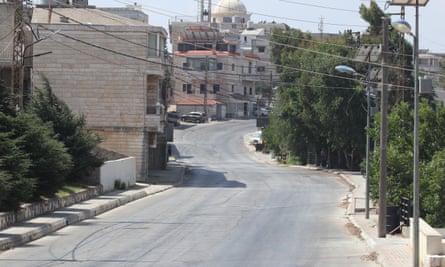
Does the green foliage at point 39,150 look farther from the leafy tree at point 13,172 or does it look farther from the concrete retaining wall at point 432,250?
the concrete retaining wall at point 432,250

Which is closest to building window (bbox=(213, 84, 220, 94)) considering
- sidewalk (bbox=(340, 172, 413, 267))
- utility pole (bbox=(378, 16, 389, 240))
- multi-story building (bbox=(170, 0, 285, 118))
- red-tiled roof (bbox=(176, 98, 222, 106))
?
multi-story building (bbox=(170, 0, 285, 118))

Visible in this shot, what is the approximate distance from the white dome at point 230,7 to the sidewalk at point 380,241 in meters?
121

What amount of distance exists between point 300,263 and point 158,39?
35.2 m

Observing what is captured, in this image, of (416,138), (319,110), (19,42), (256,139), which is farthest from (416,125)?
(256,139)

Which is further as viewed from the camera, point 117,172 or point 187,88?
point 187,88

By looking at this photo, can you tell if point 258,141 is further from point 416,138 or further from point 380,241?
point 416,138

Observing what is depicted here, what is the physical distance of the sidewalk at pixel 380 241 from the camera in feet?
71.4

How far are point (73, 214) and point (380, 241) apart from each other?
38.6ft

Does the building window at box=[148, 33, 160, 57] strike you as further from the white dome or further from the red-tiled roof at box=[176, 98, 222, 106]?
the white dome

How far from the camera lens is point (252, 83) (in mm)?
134625

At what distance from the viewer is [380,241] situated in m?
26.3

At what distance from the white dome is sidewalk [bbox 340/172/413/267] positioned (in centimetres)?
12099

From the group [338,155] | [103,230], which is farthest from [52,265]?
[338,155]

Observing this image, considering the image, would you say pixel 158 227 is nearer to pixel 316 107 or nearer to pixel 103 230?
pixel 103 230
